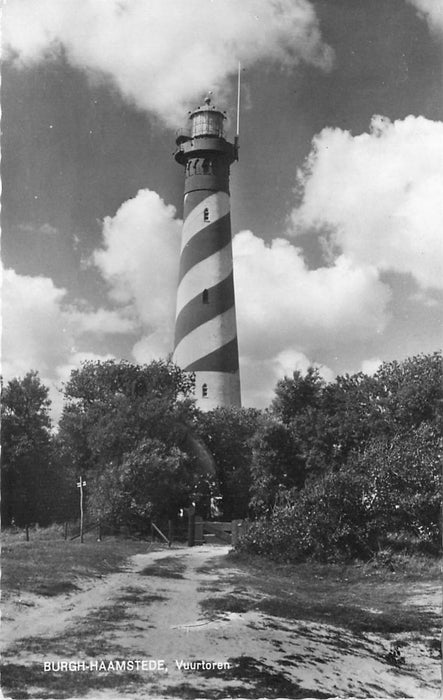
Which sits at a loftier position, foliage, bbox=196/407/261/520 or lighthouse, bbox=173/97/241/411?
lighthouse, bbox=173/97/241/411

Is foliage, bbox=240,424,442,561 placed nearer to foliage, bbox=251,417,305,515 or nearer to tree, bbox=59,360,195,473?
foliage, bbox=251,417,305,515

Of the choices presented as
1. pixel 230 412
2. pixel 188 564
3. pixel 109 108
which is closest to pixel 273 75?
pixel 109 108

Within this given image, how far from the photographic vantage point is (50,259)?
11961mm

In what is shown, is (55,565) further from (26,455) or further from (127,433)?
(26,455)

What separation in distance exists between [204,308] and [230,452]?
7370mm

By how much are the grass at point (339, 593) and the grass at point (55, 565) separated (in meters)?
2.75

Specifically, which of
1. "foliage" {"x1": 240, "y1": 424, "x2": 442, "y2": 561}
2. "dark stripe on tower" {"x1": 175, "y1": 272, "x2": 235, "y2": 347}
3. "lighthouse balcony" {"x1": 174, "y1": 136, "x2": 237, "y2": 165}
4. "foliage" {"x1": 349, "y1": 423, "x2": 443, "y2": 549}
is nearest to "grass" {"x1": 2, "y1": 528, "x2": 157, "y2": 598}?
"foliage" {"x1": 240, "y1": 424, "x2": 442, "y2": 561}

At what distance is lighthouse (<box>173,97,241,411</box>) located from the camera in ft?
95.5

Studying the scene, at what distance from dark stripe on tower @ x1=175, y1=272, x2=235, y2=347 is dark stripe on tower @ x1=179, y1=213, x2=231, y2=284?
1.51m

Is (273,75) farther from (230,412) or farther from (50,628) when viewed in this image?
(230,412)

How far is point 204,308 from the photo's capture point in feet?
95.3

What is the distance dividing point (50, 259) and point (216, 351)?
698 inches

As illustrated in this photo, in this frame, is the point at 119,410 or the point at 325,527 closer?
the point at 325,527

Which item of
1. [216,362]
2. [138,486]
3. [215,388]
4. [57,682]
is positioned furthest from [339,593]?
[215,388]
